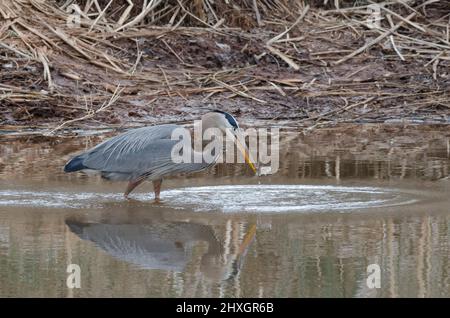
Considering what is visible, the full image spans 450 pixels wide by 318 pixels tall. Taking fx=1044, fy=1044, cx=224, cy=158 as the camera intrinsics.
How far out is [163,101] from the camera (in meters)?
12.1

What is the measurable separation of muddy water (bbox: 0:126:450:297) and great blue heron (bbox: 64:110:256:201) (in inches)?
7.5

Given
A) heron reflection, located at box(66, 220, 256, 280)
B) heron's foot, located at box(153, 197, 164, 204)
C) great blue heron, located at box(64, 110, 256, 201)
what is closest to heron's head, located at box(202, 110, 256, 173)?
great blue heron, located at box(64, 110, 256, 201)

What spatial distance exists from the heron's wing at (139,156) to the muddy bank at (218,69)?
3.06 meters

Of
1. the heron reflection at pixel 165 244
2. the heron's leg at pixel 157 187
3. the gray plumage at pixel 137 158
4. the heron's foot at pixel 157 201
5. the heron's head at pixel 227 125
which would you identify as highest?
the heron's head at pixel 227 125

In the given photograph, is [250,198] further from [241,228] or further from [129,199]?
[241,228]

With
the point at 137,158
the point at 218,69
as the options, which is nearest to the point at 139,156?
the point at 137,158

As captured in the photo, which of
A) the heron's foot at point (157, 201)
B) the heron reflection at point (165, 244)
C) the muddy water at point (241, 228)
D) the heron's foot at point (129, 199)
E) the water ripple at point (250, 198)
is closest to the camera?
the muddy water at point (241, 228)

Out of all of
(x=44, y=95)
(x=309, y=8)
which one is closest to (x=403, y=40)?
(x=309, y=8)

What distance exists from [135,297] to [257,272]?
794mm

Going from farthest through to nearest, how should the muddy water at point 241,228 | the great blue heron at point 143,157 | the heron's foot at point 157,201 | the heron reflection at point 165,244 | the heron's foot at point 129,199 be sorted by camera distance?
the great blue heron at point 143,157, the heron's foot at point 129,199, the heron's foot at point 157,201, the heron reflection at point 165,244, the muddy water at point 241,228

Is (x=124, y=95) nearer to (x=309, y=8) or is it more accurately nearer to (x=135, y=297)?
(x=309, y=8)

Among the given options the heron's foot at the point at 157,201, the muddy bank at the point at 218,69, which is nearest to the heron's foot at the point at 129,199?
the heron's foot at the point at 157,201

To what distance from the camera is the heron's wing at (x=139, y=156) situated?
27.0 feet

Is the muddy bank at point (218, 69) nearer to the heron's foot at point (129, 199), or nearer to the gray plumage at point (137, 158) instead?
the gray plumage at point (137, 158)
